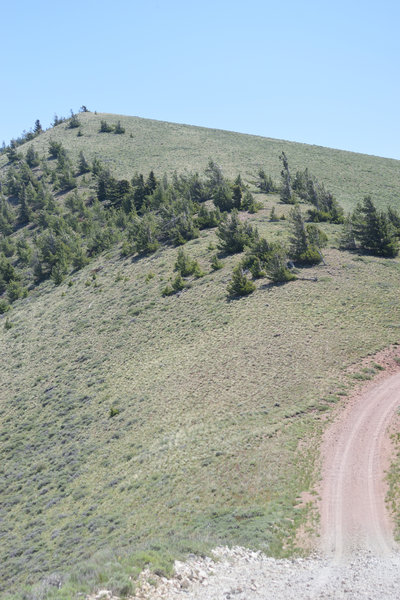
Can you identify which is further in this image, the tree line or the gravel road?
the tree line

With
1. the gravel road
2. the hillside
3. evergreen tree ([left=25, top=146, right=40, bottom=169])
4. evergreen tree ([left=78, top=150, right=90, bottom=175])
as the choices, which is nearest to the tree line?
the hillside

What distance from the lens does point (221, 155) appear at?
9694 centimetres

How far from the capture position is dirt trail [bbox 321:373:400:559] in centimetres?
1453

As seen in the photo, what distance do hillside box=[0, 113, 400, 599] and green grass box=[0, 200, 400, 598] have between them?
0.10m

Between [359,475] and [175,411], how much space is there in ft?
38.3

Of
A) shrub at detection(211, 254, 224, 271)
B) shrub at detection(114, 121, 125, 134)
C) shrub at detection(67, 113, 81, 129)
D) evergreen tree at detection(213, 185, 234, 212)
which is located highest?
shrub at detection(67, 113, 81, 129)

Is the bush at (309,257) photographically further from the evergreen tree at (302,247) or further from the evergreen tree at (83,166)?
the evergreen tree at (83,166)

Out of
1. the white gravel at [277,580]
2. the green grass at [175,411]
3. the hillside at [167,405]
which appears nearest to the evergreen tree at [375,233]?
the hillside at [167,405]

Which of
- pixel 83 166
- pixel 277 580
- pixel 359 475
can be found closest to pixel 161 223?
pixel 83 166

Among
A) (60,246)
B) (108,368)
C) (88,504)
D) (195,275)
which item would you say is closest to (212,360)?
(108,368)

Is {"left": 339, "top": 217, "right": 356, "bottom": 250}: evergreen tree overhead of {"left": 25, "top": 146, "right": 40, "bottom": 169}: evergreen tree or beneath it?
beneath

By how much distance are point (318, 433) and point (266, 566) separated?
8.47 metres

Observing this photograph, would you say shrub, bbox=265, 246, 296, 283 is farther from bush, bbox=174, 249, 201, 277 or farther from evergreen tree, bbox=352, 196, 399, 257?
evergreen tree, bbox=352, 196, 399, 257

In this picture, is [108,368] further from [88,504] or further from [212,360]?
[88,504]
